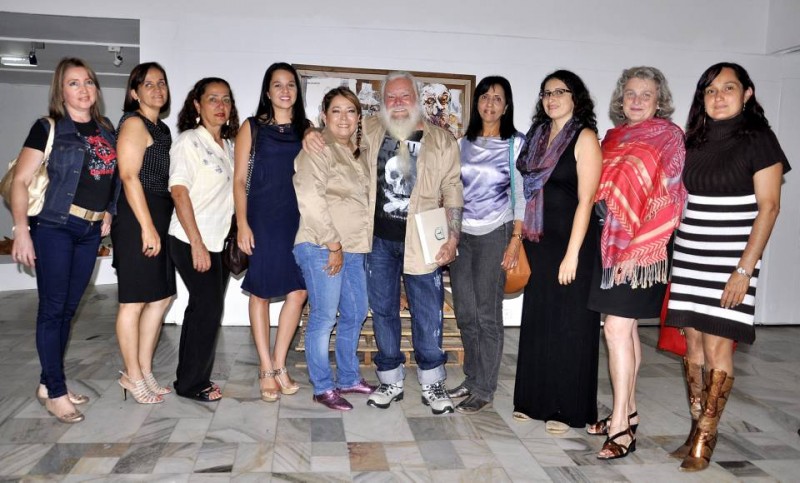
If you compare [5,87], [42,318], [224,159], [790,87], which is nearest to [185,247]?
[224,159]

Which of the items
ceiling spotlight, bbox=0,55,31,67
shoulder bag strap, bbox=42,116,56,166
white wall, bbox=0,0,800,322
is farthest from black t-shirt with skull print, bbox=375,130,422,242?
ceiling spotlight, bbox=0,55,31,67

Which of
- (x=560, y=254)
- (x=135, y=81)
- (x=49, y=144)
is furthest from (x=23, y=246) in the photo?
(x=560, y=254)

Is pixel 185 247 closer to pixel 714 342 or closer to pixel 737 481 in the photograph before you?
pixel 714 342

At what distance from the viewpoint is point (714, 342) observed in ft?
8.88

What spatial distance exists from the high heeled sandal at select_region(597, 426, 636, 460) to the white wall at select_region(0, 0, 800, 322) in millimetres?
3434

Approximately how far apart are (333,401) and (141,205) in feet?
4.56

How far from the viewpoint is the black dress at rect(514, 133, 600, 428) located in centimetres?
292

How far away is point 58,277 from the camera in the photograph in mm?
3061

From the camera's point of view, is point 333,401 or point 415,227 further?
point 333,401

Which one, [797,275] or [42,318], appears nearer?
[42,318]

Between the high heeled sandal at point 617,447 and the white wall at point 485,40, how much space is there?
3.43 metres

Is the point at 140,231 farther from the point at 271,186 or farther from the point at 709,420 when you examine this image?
the point at 709,420

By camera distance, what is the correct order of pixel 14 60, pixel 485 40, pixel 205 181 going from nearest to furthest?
pixel 205 181 → pixel 485 40 → pixel 14 60

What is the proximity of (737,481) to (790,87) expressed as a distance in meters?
4.58
